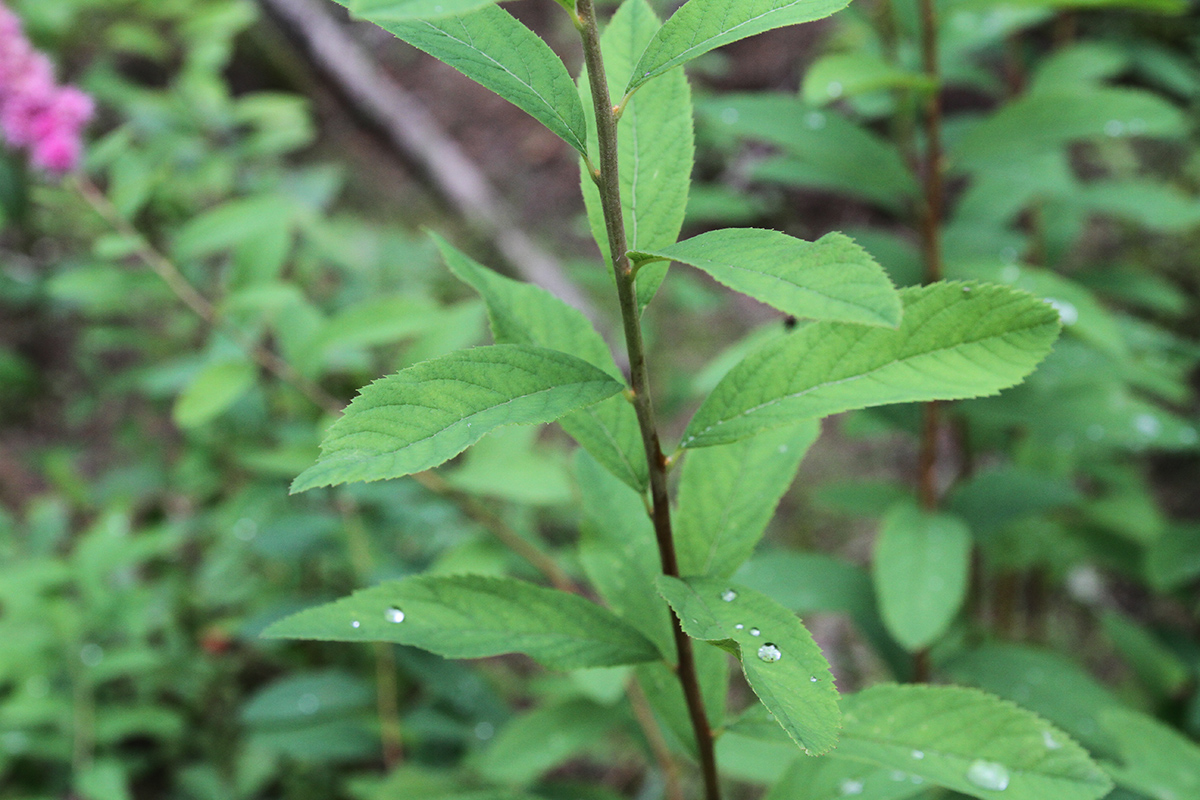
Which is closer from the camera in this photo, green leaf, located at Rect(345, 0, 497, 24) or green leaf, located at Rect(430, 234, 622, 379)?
green leaf, located at Rect(345, 0, 497, 24)

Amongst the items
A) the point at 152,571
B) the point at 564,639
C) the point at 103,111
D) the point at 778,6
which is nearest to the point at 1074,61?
the point at 778,6

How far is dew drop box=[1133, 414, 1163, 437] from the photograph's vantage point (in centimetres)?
136

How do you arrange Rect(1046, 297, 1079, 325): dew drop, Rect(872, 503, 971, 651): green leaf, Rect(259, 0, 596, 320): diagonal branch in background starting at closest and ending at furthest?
Rect(872, 503, 971, 651): green leaf, Rect(1046, 297, 1079, 325): dew drop, Rect(259, 0, 596, 320): diagonal branch in background

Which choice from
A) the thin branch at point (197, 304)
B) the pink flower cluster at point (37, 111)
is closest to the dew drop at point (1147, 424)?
the thin branch at point (197, 304)

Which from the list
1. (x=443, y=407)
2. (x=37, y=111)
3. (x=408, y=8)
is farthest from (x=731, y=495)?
(x=37, y=111)

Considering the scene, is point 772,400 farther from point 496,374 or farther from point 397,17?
point 397,17

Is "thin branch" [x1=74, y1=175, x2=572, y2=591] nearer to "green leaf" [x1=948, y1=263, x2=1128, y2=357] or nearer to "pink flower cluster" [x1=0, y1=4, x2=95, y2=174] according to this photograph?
"pink flower cluster" [x1=0, y1=4, x2=95, y2=174]

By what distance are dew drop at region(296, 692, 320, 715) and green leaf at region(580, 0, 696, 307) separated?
3.84 ft

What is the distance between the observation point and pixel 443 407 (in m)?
0.50

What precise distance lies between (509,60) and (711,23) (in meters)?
Result: 0.13

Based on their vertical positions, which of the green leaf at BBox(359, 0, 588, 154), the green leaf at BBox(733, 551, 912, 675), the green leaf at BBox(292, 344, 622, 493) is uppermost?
the green leaf at BBox(359, 0, 588, 154)

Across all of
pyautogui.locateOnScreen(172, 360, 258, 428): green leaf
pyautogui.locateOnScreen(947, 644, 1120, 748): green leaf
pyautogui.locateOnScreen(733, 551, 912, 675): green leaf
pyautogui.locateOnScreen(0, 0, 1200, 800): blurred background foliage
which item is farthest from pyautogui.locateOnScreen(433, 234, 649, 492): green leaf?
pyautogui.locateOnScreen(947, 644, 1120, 748): green leaf

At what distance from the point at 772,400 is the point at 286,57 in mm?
4169

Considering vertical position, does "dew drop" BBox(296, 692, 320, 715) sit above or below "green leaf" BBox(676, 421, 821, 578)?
below
